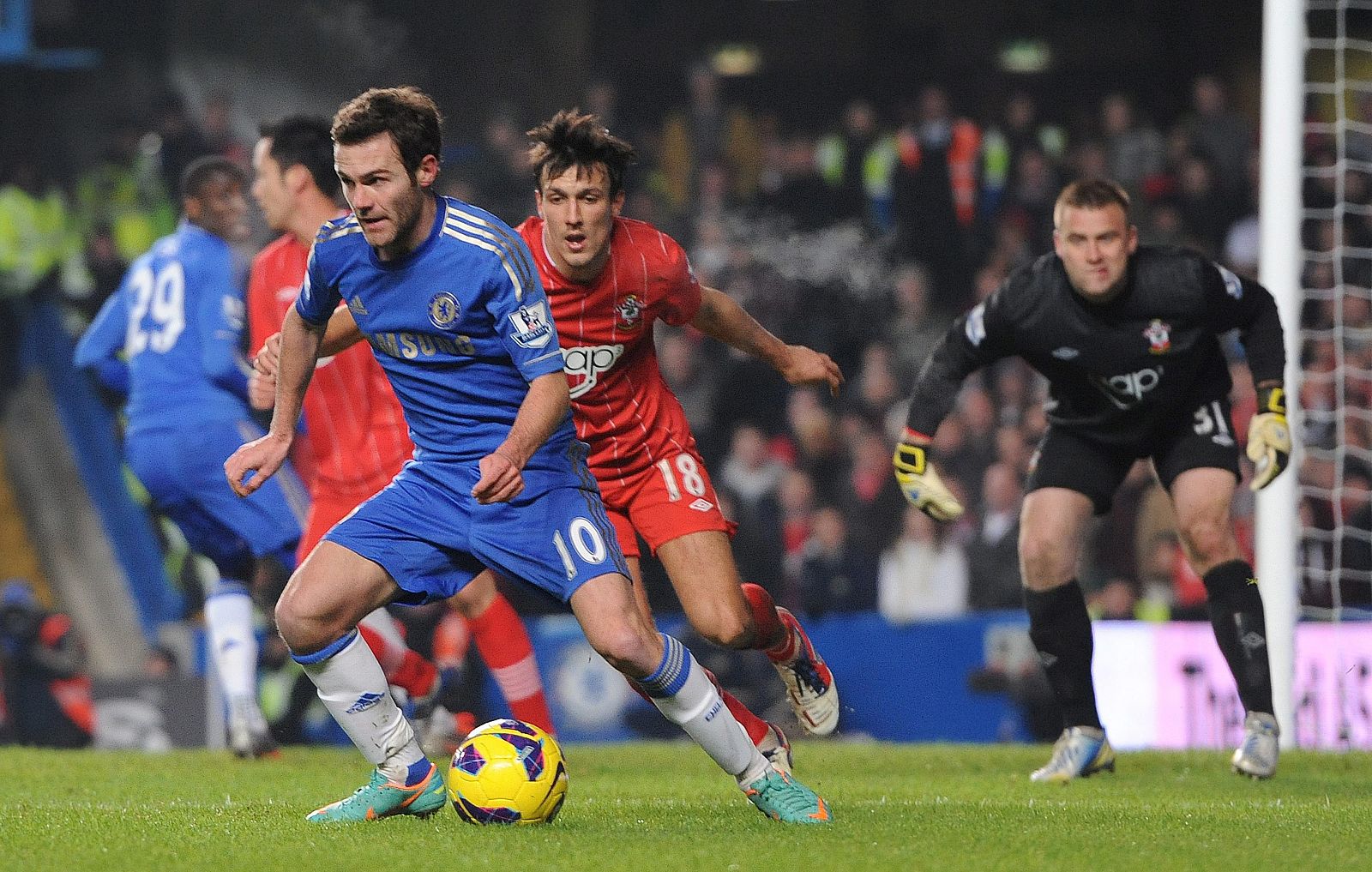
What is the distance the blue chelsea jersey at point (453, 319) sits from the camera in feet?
15.7

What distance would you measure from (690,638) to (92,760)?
4.39 meters

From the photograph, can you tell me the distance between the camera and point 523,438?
4.63 metres

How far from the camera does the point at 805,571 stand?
12281 millimetres

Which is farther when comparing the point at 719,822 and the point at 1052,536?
the point at 1052,536

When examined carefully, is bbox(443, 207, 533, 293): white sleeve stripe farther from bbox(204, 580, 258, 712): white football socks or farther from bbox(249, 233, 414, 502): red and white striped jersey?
bbox(204, 580, 258, 712): white football socks

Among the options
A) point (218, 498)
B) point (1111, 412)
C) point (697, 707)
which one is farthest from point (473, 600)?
point (1111, 412)

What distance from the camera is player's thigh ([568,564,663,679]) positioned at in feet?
15.4

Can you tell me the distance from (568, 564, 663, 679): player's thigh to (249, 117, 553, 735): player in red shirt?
220cm

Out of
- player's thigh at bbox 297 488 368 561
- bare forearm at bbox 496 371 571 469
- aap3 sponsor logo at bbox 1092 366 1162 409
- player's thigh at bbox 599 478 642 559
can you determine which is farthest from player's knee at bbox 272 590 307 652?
aap3 sponsor logo at bbox 1092 366 1162 409

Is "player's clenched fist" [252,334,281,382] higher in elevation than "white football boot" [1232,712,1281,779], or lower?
higher

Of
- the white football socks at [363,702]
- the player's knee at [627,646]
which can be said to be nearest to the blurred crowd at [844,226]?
the white football socks at [363,702]

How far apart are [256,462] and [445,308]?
0.69m

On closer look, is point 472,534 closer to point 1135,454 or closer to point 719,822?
point 719,822

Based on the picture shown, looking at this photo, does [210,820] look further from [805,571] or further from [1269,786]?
[805,571]
